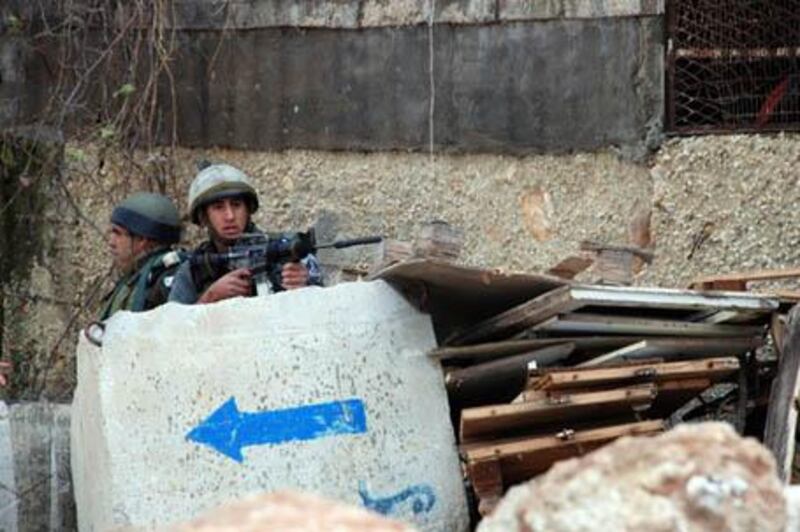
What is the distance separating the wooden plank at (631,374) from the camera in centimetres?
646

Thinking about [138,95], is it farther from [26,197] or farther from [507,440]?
[507,440]

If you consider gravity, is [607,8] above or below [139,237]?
above

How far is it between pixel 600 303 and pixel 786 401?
0.88 meters

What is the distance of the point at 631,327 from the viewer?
6.83 meters

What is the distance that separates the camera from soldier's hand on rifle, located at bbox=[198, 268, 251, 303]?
7.04 metres

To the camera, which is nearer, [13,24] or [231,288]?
[231,288]

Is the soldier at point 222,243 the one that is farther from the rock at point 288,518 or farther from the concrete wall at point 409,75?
the rock at point 288,518

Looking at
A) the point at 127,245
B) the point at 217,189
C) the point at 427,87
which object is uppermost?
the point at 427,87

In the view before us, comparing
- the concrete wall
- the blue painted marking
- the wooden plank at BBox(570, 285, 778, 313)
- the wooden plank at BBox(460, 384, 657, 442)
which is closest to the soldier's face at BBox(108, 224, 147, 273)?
the concrete wall

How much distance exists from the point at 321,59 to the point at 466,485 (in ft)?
9.15

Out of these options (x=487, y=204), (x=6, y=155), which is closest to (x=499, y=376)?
(x=487, y=204)

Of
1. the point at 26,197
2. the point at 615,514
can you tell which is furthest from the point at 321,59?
the point at 615,514

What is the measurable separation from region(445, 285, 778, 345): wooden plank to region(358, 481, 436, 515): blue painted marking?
637 millimetres

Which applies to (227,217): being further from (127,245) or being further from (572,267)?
(572,267)
